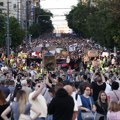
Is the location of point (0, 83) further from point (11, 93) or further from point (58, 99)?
point (58, 99)

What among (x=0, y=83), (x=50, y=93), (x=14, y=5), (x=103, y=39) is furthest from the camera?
(x=14, y=5)

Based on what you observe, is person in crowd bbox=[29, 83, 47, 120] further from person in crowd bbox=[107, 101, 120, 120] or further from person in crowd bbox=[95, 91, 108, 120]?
person in crowd bbox=[95, 91, 108, 120]

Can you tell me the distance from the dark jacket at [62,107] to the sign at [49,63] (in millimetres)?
16854

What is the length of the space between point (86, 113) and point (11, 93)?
3528mm

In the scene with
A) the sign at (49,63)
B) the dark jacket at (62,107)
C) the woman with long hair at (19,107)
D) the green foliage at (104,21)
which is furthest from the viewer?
the green foliage at (104,21)

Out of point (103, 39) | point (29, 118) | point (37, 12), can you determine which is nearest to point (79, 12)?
point (103, 39)

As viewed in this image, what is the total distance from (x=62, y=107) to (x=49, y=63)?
18807mm

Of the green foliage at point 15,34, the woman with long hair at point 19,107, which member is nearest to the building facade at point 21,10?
the green foliage at point 15,34

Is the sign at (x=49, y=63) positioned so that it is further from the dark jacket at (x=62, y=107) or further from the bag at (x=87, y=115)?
the dark jacket at (x=62, y=107)

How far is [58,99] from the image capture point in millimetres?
12258

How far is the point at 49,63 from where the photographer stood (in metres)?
31.0

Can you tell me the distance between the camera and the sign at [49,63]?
30.2m

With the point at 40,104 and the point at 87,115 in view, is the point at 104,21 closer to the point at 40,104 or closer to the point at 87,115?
the point at 87,115

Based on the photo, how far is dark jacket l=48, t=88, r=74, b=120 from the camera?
12203 mm
